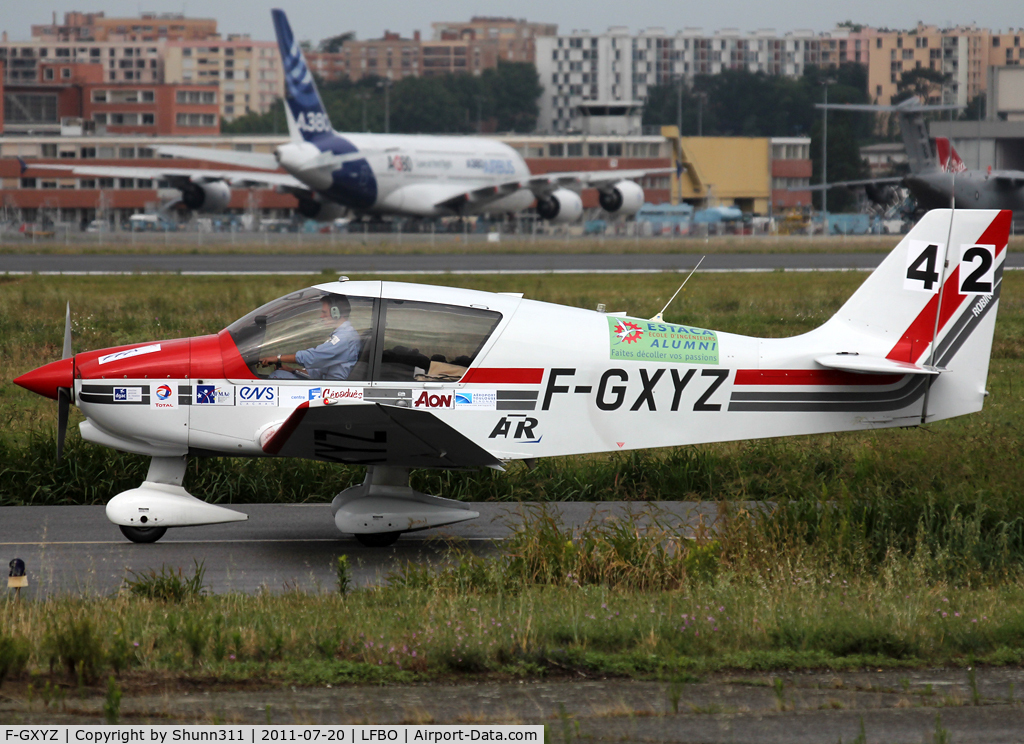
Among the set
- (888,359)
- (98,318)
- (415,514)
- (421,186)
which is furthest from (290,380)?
(421,186)

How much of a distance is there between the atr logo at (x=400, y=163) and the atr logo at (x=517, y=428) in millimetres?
53702

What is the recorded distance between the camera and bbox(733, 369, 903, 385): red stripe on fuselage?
8.74m

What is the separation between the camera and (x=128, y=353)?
8586 millimetres

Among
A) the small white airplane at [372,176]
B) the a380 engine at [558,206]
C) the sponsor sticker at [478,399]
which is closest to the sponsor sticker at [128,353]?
the sponsor sticker at [478,399]

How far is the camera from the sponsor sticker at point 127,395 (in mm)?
8438

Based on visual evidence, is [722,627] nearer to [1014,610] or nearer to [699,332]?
[1014,610]

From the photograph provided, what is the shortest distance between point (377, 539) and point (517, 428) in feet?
4.73

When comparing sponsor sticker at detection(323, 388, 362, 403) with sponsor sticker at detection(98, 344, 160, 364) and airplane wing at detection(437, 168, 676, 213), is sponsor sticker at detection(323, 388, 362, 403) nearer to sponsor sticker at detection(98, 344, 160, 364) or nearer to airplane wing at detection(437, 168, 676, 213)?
sponsor sticker at detection(98, 344, 160, 364)

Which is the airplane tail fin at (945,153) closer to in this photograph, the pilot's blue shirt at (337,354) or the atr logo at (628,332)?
the atr logo at (628,332)

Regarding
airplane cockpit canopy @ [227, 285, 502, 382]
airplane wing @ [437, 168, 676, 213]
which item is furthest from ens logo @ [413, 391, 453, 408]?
airplane wing @ [437, 168, 676, 213]

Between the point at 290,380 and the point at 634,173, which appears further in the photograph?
the point at 634,173

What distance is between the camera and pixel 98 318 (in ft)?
70.0

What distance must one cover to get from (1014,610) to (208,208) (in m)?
60.8

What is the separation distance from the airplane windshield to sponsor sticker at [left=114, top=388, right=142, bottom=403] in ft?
2.62
